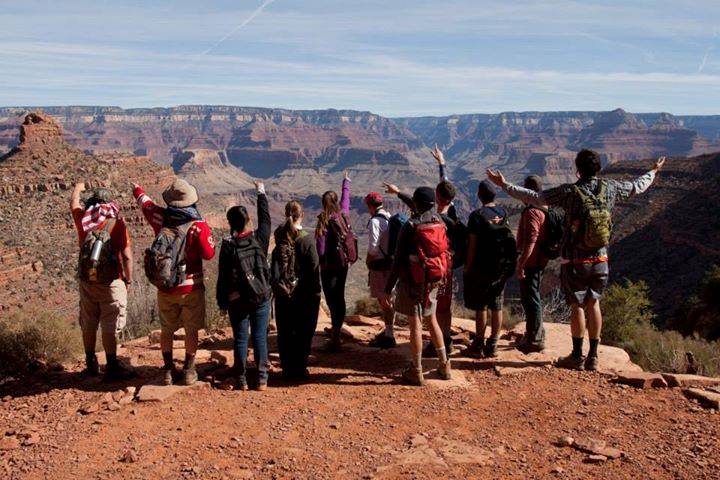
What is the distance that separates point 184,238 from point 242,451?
2168 millimetres

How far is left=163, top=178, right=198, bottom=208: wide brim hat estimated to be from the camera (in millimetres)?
5680

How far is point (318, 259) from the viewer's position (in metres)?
6.13

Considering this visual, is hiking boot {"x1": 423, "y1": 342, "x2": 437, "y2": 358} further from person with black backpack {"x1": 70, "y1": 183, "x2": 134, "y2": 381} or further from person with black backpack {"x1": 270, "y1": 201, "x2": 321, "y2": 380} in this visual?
person with black backpack {"x1": 70, "y1": 183, "x2": 134, "y2": 381}

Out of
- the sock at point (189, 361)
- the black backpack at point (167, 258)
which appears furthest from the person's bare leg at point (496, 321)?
the black backpack at point (167, 258)

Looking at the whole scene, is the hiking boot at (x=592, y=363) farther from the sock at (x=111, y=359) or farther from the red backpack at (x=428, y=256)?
the sock at (x=111, y=359)

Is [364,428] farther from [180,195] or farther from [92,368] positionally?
[92,368]

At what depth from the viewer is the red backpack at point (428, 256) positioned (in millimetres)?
5609

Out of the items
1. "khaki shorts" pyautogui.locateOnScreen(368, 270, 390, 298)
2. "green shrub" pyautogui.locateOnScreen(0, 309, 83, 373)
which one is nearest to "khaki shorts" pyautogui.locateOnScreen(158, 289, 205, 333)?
"khaki shorts" pyautogui.locateOnScreen(368, 270, 390, 298)

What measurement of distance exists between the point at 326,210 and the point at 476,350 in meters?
2.43

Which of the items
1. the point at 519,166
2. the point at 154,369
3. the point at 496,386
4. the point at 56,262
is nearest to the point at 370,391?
the point at 496,386

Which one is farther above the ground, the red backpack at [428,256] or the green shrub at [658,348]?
the red backpack at [428,256]

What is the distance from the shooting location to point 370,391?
581 cm

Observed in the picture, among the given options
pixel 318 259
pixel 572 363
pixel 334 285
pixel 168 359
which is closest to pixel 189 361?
pixel 168 359

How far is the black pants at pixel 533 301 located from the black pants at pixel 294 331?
2489 millimetres
